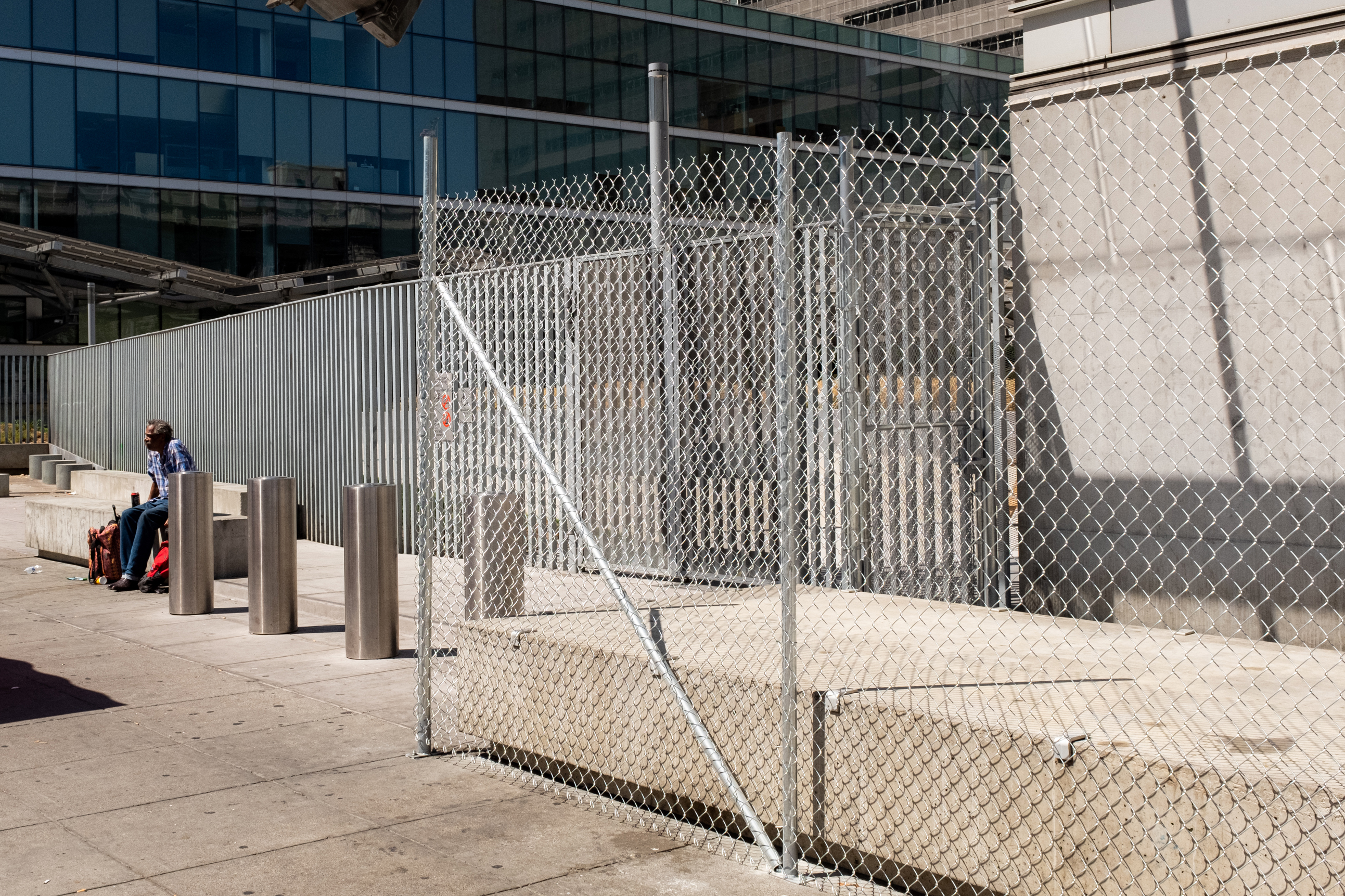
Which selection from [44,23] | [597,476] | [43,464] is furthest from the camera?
[44,23]

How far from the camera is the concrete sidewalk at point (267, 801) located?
4.46m

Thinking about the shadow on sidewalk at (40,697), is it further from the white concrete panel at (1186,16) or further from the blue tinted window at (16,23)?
the blue tinted window at (16,23)

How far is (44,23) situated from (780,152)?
1388 inches

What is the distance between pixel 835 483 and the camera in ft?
28.0

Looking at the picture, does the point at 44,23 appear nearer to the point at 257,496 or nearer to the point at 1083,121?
the point at 257,496

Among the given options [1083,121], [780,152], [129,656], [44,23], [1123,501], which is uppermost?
[44,23]

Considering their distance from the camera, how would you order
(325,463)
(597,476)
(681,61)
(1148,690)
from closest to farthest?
(1148,690)
(597,476)
(325,463)
(681,61)

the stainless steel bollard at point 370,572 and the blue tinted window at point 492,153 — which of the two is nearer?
the stainless steel bollard at point 370,572

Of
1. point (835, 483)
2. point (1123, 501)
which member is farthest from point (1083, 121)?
point (835, 483)

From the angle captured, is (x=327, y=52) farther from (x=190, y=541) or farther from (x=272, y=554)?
(x=272, y=554)

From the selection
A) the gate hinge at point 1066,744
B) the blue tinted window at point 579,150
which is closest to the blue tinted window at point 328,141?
the blue tinted window at point 579,150

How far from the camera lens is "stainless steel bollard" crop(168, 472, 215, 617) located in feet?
34.1

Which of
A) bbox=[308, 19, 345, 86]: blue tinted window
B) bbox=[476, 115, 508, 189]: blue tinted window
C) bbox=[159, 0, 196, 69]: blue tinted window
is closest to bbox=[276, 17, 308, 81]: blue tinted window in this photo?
bbox=[308, 19, 345, 86]: blue tinted window

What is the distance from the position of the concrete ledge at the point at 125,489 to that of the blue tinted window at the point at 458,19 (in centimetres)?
2063
